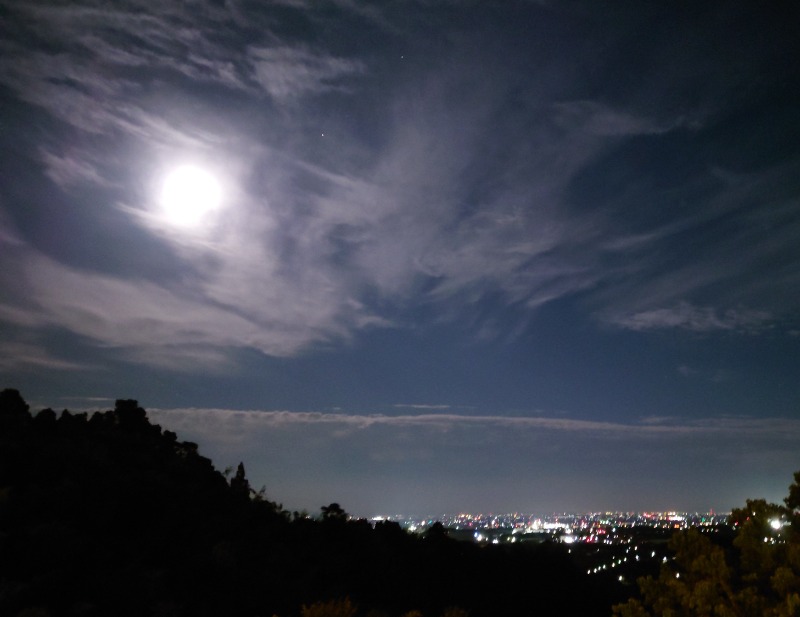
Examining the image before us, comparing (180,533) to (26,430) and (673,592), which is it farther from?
(673,592)

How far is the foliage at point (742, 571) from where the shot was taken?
6383 millimetres

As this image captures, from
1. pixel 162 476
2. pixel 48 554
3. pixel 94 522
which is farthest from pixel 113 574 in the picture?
pixel 162 476

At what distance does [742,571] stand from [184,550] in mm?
20242

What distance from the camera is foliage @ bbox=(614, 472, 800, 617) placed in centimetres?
638

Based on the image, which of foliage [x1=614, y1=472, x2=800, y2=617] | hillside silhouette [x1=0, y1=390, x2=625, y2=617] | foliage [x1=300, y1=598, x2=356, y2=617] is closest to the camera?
foliage [x1=614, y1=472, x2=800, y2=617]

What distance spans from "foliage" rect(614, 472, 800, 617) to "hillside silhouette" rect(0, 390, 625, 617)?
4364mm

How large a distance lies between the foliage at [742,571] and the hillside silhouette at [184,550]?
4364 mm

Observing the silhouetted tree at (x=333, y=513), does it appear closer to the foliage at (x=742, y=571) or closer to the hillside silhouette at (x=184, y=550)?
the hillside silhouette at (x=184, y=550)

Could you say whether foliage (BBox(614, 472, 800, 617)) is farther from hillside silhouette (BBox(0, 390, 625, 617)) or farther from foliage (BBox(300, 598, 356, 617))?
hillside silhouette (BBox(0, 390, 625, 617))

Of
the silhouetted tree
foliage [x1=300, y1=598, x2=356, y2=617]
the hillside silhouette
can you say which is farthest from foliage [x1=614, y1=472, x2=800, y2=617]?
the silhouetted tree

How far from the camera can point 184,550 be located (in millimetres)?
21703

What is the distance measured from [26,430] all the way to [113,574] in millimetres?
11729

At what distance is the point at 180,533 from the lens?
23.0m

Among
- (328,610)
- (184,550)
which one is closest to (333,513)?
(184,550)
